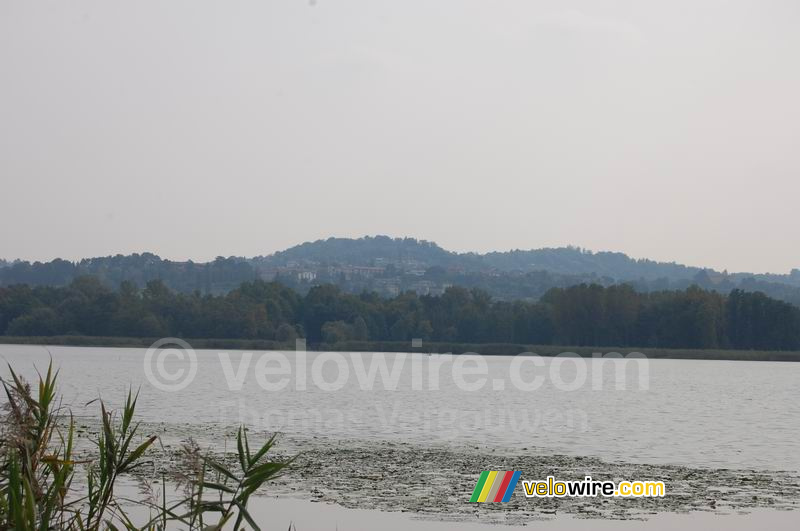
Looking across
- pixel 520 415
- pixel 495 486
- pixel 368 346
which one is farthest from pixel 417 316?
pixel 495 486

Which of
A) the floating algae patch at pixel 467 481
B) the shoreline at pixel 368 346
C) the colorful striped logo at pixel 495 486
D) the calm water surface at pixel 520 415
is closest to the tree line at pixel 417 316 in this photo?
the shoreline at pixel 368 346

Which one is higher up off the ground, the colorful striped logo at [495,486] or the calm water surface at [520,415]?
the colorful striped logo at [495,486]

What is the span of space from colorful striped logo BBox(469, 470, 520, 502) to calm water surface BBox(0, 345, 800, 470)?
4.86m

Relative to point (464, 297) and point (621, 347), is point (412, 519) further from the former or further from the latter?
point (464, 297)

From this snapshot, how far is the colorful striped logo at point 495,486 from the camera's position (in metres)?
17.8

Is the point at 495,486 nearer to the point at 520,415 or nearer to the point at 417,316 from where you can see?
the point at 520,415

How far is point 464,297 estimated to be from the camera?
139 meters

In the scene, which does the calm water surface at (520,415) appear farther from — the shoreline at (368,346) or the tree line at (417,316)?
the shoreline at (368,346)

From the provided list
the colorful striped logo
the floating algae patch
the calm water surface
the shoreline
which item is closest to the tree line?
the shoreline

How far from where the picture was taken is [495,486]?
19047 mm

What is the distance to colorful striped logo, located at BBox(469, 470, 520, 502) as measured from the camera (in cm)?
1783

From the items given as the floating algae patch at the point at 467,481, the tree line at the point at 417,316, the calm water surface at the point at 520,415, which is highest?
the tree line at the point at 417,316

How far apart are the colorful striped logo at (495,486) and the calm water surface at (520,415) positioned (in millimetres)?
4857

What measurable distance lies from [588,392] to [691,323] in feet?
193
